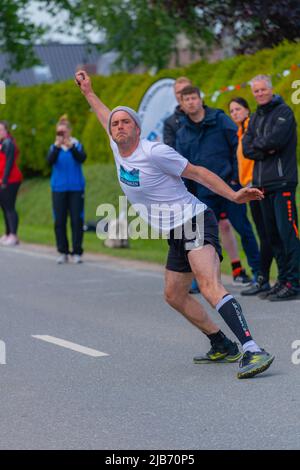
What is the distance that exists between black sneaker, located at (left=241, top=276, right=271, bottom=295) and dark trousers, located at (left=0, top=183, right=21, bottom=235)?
7922 mm

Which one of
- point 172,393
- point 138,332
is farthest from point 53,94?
point 172,393

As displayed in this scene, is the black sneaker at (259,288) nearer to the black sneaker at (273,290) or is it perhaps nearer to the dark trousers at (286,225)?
the black sneaker at (273,290)

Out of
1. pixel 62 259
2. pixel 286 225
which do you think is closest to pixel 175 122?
pixel 286 225

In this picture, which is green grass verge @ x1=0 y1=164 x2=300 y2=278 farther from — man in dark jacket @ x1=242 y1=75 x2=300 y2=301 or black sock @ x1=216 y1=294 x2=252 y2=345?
black sock @ x1=216 y1=294 x2=252 y2=345

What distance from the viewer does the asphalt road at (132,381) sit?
672 centimetres

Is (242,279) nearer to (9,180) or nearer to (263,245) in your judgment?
(263,245)

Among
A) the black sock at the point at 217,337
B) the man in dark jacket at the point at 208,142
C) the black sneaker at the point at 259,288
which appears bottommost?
the black sneaker at the point at 259,288

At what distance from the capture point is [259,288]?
12.7m

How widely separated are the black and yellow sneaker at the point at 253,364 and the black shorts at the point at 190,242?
802mm

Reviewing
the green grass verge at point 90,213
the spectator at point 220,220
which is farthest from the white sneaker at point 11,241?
the spectator at point 220,220

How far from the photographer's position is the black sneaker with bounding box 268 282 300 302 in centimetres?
1203

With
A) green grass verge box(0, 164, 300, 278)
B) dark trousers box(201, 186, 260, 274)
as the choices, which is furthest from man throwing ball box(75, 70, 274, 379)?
green grass verge box(0, 164, 300, 278)

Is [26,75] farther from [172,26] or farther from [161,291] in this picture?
[161,291]
